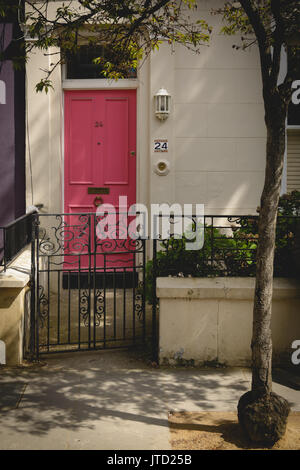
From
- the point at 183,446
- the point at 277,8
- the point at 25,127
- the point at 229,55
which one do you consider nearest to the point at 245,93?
the point at 229,55

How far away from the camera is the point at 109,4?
14.2 feet

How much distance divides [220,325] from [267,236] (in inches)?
69.9

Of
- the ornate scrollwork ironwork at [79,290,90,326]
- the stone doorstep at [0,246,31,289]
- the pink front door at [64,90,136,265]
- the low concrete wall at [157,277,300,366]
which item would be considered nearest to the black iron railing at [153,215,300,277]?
the low concrete wall at [157,277,300,366]

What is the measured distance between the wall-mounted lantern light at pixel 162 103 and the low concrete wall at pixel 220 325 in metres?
3.05

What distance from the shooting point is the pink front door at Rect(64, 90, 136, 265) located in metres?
7.86

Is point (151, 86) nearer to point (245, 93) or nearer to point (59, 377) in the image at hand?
point (245, 93)

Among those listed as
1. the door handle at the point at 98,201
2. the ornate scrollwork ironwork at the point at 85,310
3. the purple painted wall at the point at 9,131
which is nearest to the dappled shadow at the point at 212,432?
the ornate scrollwork ironwork at the point at 85,310

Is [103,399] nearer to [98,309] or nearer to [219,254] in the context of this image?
[98,309]

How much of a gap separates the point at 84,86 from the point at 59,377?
4517mm

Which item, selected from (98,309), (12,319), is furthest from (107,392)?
(98,309)

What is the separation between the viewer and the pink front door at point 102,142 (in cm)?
786

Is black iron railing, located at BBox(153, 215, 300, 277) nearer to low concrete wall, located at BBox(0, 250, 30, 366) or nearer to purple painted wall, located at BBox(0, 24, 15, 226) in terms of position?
low concrete wall, located at BBox(0, 250, 30, 366)

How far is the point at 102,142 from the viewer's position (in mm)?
7867

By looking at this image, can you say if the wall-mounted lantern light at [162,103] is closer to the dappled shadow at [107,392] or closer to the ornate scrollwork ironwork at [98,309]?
the ornate scrollwork ironwork at [98,309]
